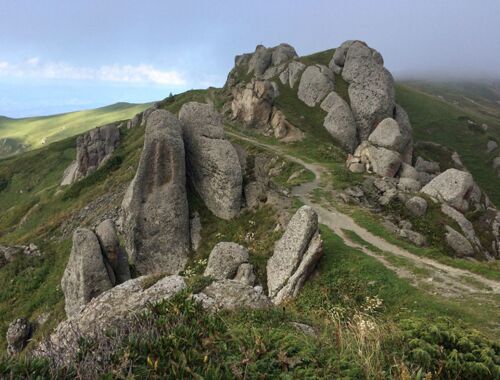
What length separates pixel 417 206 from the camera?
36.4 meters

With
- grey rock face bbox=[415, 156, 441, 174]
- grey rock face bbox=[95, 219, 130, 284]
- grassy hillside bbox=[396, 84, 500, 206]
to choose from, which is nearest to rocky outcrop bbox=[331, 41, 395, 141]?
grey rock face bbox=[415, 156, 441, 174]

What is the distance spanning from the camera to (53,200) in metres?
67.7

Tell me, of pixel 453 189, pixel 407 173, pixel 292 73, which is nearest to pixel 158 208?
pixel 453 189

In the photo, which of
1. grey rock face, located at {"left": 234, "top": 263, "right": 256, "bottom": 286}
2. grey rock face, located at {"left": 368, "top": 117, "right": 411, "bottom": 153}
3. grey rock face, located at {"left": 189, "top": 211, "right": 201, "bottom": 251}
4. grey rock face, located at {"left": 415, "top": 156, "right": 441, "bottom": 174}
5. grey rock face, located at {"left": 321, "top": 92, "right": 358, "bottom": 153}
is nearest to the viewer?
grey rock face, located at {"left": 234, "top": 263, "right": 256, "bottom": 286}

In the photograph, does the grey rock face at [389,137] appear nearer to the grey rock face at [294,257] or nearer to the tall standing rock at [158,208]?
the tall standing rock at [158,208]

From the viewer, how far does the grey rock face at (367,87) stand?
6688 cm

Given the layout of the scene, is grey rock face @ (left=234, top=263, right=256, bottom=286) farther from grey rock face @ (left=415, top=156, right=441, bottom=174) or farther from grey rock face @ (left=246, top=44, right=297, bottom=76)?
grey rock face @ (left=246, top=44, right=297, bottom=76)

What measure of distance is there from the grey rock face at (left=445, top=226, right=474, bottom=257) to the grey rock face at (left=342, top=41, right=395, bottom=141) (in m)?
35.4

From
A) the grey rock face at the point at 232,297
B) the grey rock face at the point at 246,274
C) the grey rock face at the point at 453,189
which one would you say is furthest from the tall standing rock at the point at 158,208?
the grey rock face at the point at 453,189

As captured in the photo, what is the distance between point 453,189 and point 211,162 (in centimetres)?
2629

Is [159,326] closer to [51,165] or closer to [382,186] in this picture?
[382,186]

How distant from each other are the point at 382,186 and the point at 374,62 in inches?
1641

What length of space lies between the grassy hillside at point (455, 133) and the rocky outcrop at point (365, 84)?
42.2 ft

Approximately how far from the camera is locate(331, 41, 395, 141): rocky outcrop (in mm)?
66938
